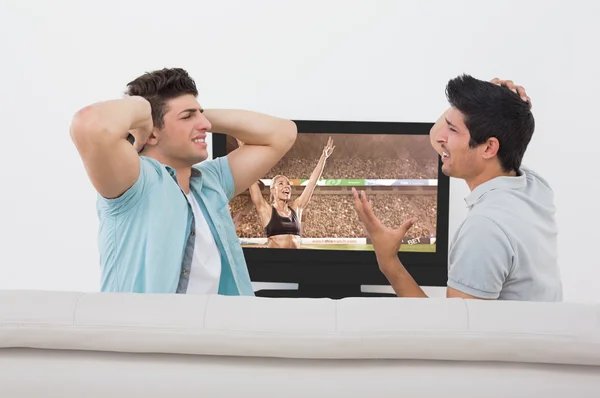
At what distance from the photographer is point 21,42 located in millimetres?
4688

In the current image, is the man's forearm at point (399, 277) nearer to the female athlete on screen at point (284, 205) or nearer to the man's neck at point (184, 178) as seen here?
the man's neck at point (184, 178)

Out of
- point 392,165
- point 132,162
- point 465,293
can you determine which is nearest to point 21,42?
point 392,165

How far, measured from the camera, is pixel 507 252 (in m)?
1.74

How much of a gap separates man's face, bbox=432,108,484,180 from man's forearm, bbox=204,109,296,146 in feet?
2.16

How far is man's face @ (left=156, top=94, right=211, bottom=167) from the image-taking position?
240cm

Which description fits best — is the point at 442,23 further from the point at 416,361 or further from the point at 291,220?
the point at 416,361

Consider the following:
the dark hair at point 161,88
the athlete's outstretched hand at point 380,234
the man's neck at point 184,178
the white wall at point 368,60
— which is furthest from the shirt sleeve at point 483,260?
the white wall at point 368,60

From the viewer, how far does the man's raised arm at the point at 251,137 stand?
2.58 meters

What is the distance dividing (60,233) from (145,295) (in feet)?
12.1

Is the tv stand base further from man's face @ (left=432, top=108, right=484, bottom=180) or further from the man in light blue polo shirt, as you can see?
man's face @ (left=432, top=108, right=484, bottom=180)

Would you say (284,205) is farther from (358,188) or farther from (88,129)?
(88,129)

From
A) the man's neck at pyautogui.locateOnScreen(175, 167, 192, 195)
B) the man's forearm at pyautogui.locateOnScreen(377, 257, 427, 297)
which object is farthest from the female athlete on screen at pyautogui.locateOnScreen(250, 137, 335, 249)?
the man's forearm at pyautogui.locateOnScreen(377, 257, 427, 297)

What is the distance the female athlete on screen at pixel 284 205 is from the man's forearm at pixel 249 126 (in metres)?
1.61

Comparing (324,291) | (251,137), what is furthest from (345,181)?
(251,137)
